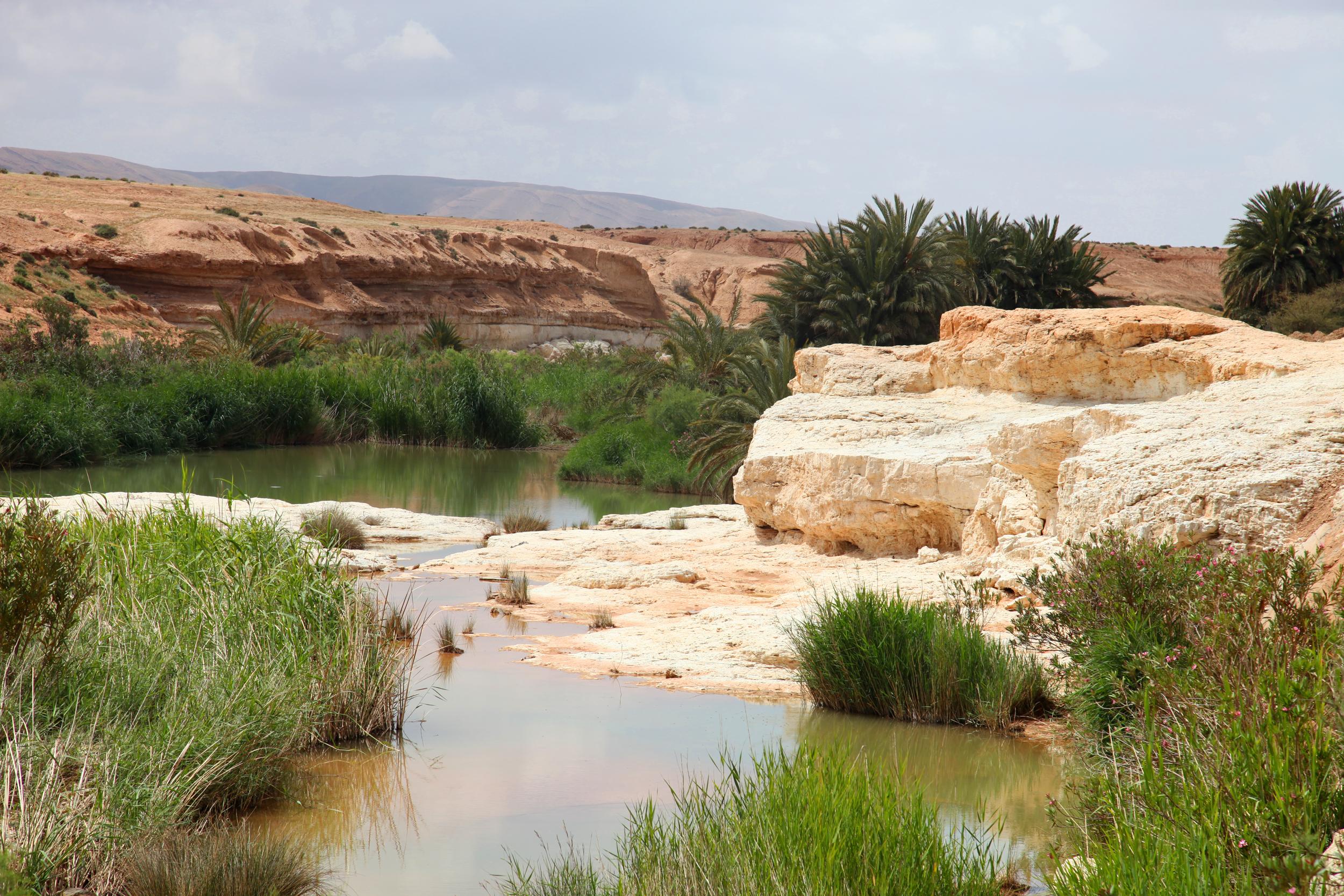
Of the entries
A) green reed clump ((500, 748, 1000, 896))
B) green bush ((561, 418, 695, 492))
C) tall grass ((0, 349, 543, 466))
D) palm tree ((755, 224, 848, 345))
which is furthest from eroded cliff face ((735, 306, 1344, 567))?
tall grass ((0, 349, 543, 466))

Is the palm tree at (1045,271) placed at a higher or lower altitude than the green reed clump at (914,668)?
higher

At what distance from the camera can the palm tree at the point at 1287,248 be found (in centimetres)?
2816

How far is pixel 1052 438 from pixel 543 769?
4.63 meters

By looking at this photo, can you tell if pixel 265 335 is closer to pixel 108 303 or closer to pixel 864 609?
pixel 108 303

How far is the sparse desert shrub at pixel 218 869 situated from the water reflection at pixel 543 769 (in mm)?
291

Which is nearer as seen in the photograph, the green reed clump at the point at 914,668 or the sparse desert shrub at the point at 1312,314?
the green reed clump at the point at 914,668

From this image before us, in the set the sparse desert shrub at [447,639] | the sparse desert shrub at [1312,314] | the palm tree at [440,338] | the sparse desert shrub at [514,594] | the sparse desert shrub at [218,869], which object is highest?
the sparse desert shrub at [1312,314]

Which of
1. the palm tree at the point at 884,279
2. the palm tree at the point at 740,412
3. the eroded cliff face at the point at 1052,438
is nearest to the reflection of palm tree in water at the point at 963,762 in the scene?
the eroded cliff face at the point at 1052,438

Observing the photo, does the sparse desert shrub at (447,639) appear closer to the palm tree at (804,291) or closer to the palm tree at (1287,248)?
the palm tree at (804,291)

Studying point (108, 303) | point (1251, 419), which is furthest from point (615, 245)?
point (1251, 419)

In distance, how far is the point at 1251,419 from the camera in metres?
6.66

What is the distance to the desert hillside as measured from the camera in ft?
117

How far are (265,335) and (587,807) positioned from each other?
2714 cm

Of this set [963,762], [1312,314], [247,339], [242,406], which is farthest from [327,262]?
[963,762]
